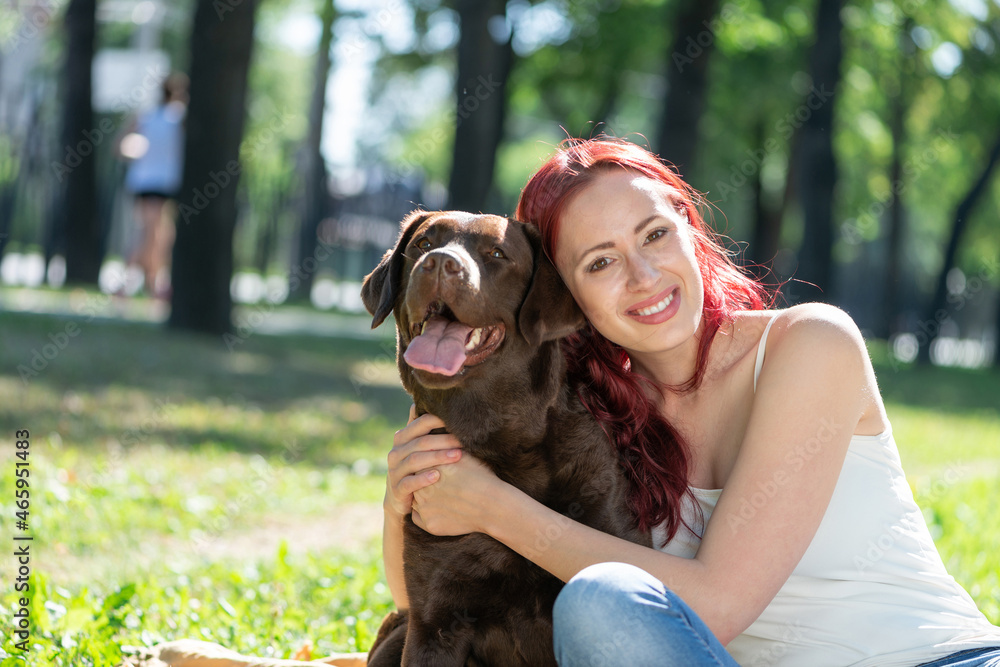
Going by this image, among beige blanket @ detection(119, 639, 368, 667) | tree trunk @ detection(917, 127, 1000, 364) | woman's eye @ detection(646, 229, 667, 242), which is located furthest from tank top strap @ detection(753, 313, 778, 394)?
tree trunk @ detection(917, 127, 1000, 364)

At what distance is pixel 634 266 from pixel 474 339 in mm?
508

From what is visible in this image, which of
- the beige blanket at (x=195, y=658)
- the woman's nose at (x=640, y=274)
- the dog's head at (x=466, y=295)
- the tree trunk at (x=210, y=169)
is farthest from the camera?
the tree trunk at (x=210, y=169)

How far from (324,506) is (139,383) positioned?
2.50 m

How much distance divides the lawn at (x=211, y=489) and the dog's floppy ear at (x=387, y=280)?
133 centimetres

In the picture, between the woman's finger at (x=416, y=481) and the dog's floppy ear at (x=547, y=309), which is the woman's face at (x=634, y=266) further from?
the woman's finger at (x=416, y=481)

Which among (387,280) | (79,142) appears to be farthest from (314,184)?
(387,280)

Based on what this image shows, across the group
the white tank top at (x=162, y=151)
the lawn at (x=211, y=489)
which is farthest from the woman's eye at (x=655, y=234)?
the white tank top at (x=162, y=151)

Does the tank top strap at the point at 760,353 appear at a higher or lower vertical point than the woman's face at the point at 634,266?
lower

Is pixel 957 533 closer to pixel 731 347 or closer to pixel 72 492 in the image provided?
pixel 731 347

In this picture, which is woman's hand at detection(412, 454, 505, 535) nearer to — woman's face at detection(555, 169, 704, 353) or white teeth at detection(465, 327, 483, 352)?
white teeth at detection(465, 327, 483, 352)

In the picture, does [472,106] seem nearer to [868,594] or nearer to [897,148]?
[868,594]

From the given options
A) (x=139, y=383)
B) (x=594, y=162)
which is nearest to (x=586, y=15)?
(x=139, y=383)

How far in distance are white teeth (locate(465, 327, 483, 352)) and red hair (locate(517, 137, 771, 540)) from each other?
43 cm

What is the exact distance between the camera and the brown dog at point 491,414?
2.57 m
